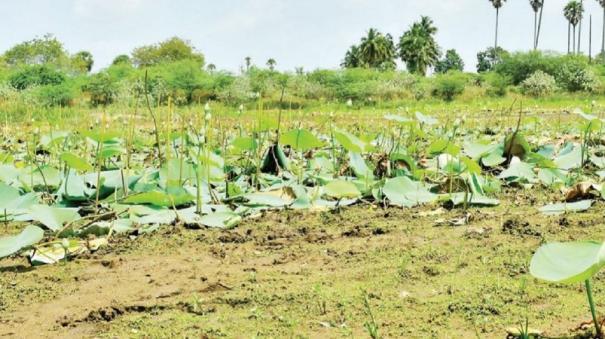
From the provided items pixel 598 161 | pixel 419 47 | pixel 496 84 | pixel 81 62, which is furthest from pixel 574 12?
pixel 598 161

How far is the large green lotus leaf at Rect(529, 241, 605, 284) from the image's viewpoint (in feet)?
3.40

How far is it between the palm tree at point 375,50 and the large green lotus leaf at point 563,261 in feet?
157

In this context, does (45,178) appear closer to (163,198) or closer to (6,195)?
(6,195)

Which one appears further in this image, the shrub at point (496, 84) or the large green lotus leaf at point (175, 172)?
the shrub at point (496, 84)

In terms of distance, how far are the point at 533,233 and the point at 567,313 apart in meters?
0.70

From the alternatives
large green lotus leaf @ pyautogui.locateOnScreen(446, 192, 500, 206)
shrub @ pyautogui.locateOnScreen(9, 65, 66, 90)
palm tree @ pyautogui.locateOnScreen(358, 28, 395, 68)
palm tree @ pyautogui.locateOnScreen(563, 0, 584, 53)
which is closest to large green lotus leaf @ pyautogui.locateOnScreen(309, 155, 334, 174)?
large green lotus leaf @ pyautogui.locateOnScreen(446, 192, 500, 206)

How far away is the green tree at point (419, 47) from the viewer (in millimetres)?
48531

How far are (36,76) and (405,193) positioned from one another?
27.2m

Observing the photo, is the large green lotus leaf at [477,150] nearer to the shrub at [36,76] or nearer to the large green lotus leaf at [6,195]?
the large green lotus leaf at [6,195]

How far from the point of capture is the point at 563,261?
1.09 m

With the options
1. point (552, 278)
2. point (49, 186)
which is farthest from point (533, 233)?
point (49, 186)

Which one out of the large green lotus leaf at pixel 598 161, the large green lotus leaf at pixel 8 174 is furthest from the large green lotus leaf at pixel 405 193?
the large green lotus leaf at pixel 8 174

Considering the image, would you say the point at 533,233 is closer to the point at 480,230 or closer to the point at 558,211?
the point at 480,230

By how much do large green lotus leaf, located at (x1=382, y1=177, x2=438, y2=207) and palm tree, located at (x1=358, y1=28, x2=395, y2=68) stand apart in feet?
152
